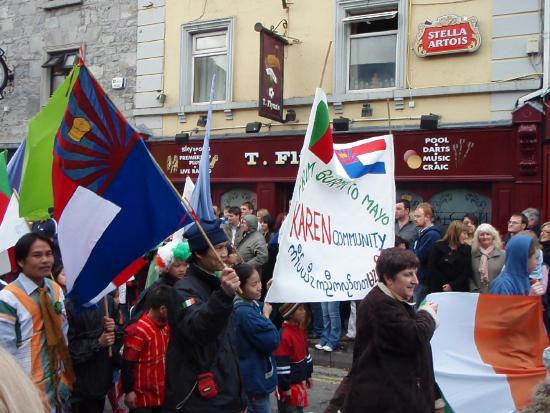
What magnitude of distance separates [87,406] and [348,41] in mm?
9079

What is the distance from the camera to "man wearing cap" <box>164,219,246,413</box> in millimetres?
3979

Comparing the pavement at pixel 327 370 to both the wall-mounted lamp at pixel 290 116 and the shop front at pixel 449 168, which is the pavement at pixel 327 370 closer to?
the shop front at pixel 449 168

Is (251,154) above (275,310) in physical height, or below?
above

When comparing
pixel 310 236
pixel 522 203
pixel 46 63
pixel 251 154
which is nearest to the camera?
pixel 310 236

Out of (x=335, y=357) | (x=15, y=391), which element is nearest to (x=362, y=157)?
(x=15, y=391)

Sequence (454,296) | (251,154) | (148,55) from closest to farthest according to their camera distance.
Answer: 1. (454,296)
2. (251,154)
3. (148,55)

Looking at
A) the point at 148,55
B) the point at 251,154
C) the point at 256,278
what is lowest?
the point at 256,278

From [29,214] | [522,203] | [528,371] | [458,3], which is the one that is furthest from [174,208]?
[458,3]

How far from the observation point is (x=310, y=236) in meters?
4.77

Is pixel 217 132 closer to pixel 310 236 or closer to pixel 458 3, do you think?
pixel 458 3

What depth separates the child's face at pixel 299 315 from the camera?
6105 millimetres

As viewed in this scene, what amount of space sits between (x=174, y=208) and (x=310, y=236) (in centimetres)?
103

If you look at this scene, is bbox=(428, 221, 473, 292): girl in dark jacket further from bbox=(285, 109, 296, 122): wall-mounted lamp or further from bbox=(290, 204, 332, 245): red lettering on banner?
bbox=(285, 109, 296, 122): wall-mounted lamp

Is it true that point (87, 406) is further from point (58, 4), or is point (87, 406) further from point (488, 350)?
point (58, 4)
